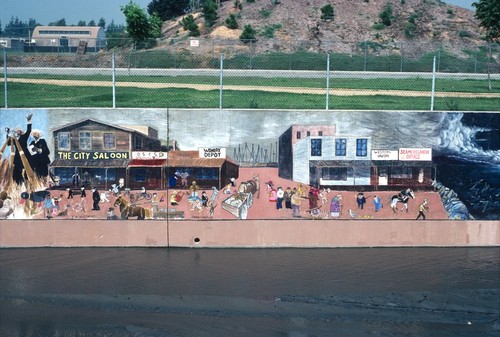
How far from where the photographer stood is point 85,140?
62.8 ft

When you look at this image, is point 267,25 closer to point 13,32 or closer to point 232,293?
point 13,32

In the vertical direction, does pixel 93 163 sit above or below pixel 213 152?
below

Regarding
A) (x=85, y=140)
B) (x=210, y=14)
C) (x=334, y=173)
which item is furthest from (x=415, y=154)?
(x=210, y=14)

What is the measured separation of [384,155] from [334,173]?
1430 mm

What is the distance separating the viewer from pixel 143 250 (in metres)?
18.6

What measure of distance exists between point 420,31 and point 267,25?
30.2 ft

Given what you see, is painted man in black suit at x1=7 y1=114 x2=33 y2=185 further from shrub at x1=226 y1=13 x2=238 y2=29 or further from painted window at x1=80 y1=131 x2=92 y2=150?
shrub at x1=226 y1=13 x2=238 y2=29

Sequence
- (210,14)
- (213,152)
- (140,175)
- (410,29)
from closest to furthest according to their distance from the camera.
Answer: (140,175) → (213,152) → (210,14) → (410,29)

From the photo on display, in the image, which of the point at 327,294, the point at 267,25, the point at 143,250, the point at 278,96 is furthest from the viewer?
the point at 267,25

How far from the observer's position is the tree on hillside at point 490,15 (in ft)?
95.9

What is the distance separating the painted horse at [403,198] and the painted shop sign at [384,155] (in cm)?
94

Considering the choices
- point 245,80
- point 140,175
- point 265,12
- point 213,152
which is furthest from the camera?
point 265,12

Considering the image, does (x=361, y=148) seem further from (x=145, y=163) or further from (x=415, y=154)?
(x=145, y=163)

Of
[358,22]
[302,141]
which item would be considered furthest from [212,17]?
[302,141]
